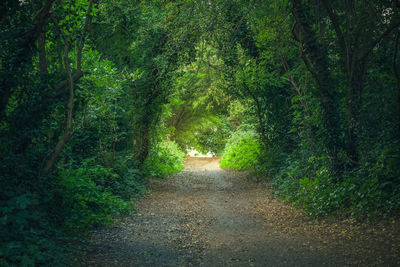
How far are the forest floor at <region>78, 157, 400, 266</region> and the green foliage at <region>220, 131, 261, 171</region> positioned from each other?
22.7 ft

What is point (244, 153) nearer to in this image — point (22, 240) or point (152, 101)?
point (152, 101)

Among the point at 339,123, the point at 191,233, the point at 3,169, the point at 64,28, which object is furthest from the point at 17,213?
the point at 339,123

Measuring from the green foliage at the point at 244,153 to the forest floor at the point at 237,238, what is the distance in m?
6.92

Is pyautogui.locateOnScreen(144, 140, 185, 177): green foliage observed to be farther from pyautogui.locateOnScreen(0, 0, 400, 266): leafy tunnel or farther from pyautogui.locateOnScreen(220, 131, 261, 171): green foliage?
pyautogui.locateOnScreen(220, 131, 261, 171): green foliage

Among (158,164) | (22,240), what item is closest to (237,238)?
(22,240)

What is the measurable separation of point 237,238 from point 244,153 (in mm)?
12906

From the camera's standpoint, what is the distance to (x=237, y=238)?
662 cm

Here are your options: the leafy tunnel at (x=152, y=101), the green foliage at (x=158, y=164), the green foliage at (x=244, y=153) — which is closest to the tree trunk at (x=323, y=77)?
the leafy tunnel at (x=152, y=101)

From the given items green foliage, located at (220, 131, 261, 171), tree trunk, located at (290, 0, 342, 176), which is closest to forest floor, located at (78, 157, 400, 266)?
tree trunk, located at (290, 0, 342, 176)

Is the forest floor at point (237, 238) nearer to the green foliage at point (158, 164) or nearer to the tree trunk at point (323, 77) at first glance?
the tree trunk at point (323, 77)

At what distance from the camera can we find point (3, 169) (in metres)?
4.66

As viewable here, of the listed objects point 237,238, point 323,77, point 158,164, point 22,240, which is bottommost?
point 237,238

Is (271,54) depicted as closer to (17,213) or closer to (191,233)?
(191,233)

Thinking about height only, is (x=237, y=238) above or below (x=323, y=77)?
below
